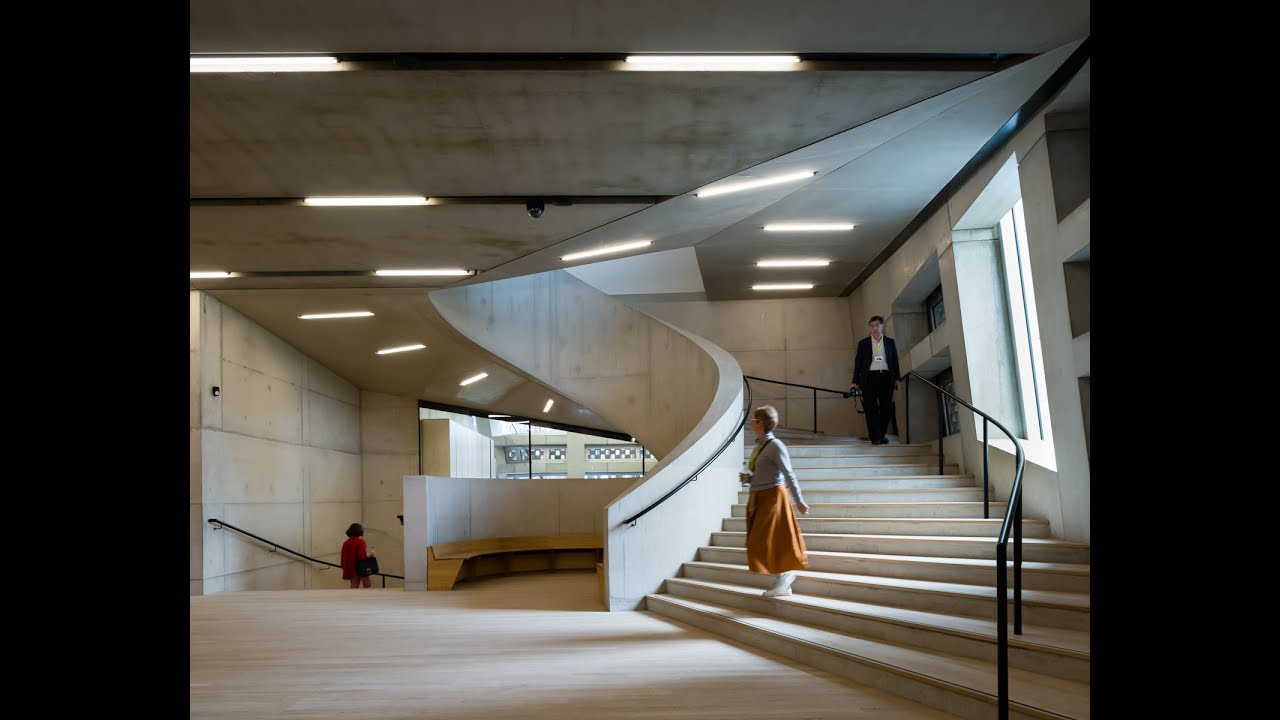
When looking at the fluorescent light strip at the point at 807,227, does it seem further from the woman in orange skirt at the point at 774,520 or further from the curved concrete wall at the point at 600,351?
the woman in orange skirt at the point at 774,520

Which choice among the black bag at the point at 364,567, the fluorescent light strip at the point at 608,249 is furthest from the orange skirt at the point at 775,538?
the black bag at the point at 364,567

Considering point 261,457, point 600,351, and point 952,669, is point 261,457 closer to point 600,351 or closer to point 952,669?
point 600,351

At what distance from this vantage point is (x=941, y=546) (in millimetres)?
6715

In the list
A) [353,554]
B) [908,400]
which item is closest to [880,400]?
[908,400]

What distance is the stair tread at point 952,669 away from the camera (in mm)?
3754

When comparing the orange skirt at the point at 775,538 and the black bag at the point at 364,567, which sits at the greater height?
the orange skirt at the point at 775,538

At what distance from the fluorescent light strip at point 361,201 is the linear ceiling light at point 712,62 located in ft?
9.85

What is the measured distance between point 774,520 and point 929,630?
5.66ft

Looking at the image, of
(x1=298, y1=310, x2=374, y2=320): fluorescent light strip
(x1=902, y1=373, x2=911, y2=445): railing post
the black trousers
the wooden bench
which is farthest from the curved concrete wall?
(x1=902, y1=373, x2=911, y2=445): railing post
